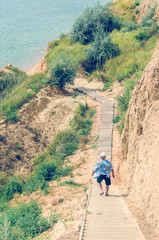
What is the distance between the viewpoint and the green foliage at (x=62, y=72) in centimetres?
1689

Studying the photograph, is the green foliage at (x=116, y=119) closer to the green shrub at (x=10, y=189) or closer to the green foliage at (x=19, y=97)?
the green foliage at (x=19, y=97)

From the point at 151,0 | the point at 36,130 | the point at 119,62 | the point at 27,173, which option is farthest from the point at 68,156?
the point at 151,0

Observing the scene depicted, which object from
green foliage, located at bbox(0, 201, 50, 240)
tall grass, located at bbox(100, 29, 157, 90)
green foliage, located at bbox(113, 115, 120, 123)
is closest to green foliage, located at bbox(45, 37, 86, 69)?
tall grass, located at bbox(100, 29, 157, 90)

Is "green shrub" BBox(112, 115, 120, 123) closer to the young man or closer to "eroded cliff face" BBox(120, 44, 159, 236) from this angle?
"eroded cliff face" BBox(120, 44, 159, 236)

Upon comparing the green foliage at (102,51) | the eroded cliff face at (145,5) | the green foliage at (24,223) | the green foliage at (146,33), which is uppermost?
the eroded cliff face at (145,5)

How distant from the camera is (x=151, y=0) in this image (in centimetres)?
2370

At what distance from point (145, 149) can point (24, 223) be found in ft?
12.3

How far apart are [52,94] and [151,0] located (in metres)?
13.2

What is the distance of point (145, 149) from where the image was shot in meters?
6.83

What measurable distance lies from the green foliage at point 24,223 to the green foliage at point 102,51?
13.1 metres

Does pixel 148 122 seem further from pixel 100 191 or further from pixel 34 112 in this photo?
pixel 34 112

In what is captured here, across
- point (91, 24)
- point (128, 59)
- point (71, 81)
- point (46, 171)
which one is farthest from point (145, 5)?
point (46, 171)

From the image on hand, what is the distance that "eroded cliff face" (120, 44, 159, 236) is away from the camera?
591 cm

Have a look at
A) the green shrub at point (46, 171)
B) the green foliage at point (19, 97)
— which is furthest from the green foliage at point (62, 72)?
the green shrub at point (46, 171)
